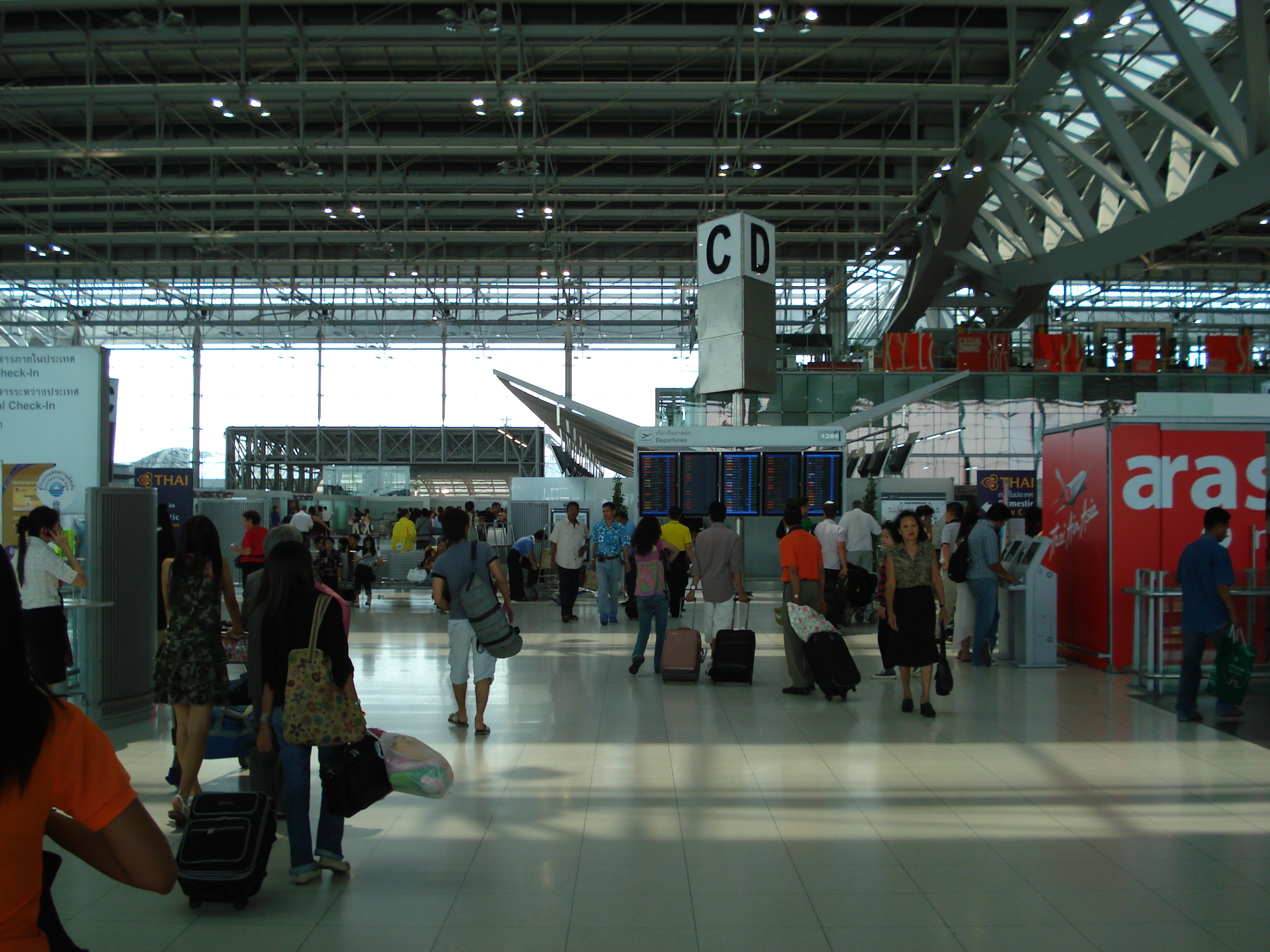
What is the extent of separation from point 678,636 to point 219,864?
5.74 metres

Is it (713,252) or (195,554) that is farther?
(713,252)

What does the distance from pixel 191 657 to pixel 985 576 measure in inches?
293

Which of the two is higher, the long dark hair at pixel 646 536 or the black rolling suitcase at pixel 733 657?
the long dark hair at pixel 646 536

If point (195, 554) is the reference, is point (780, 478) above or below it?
above

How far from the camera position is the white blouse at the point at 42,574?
6426mm

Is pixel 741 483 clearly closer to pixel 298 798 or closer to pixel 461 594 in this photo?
pixel 461 594

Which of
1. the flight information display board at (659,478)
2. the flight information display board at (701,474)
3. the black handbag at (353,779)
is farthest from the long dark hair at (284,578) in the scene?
the flight information display board at (701,474)

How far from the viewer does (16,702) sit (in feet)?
4.77

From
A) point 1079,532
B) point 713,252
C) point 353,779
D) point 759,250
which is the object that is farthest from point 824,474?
point 353,779

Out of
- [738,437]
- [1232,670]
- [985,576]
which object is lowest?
[1232,670]

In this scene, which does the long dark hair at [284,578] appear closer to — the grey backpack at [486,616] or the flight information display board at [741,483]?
the grey backpack at [486,616]

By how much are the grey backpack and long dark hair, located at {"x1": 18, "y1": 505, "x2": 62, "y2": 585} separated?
2597 millimetres

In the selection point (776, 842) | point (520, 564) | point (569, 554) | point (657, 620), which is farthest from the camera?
point (520, 564)

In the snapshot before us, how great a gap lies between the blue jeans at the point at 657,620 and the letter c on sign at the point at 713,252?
7481mm
